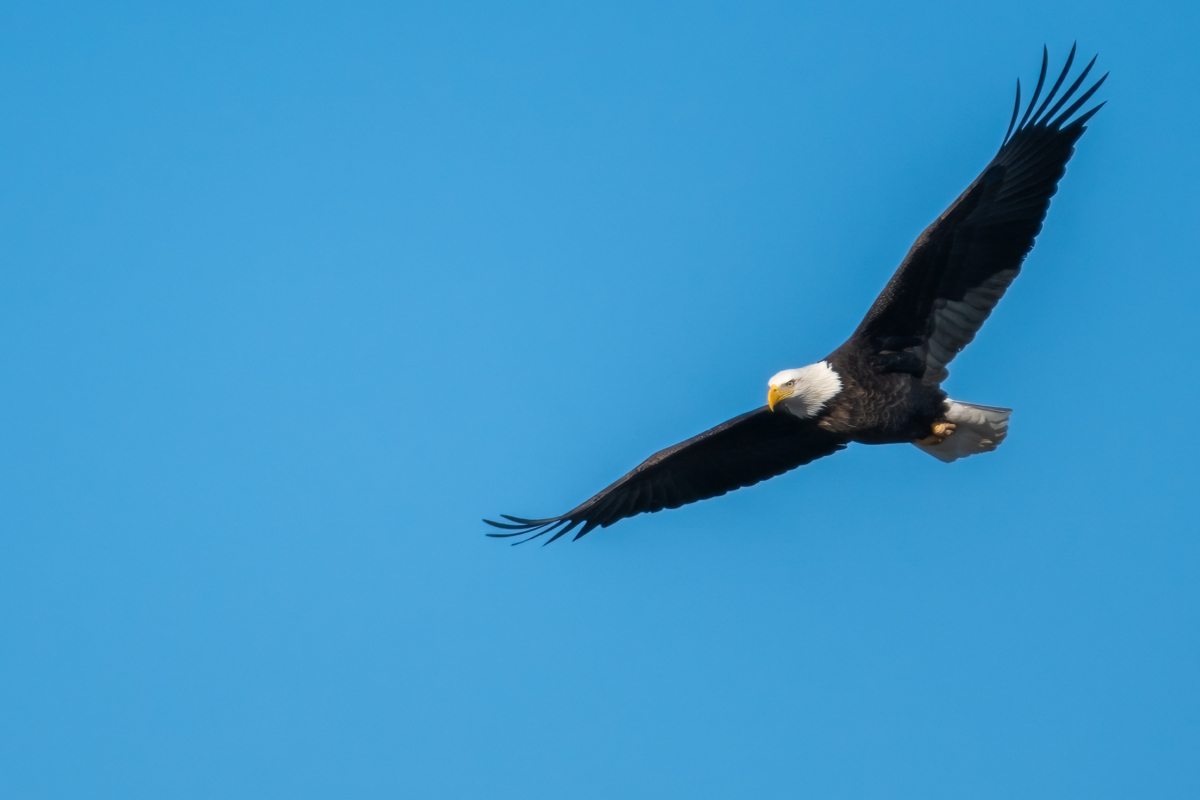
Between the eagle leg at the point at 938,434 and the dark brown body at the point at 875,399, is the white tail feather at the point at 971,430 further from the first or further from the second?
the dark brown body at the point at 875,399

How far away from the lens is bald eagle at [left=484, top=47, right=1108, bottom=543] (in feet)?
27.8

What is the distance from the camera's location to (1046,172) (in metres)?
8.44

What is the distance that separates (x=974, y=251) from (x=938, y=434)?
1.36 metres

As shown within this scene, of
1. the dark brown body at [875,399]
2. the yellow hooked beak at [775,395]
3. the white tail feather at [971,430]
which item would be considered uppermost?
the yellow hooked beak at [775,395]

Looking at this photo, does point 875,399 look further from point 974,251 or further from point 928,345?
point 974,251

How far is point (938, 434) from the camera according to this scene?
9.16 meters

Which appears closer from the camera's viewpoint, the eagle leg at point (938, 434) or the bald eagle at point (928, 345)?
the bald eagle at point (928, 345)

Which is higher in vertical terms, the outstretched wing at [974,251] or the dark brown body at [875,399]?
the outstretched wing at [974,251]

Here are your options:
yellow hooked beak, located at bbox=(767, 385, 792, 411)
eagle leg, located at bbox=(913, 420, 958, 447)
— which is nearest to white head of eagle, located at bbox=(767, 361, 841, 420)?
yellow hooked beak, located at bbox=(767, 385, 792, 411)

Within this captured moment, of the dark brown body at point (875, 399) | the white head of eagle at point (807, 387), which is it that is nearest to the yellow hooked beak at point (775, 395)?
the white head of eagle at point (807, 387)

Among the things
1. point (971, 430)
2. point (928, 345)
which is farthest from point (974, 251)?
point (971, 430)

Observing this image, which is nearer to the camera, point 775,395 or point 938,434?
point 775,395

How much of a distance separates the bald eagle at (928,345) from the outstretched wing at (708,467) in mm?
15

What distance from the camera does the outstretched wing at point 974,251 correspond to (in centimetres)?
845
